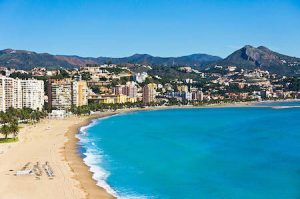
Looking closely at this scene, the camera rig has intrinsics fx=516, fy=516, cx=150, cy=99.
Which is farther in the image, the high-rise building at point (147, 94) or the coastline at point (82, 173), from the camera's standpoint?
the high-rise building at point (147, 94)

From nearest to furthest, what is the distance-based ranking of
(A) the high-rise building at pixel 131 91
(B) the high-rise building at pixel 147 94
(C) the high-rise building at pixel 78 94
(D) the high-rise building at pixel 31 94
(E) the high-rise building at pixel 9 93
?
(E) the high-rise building at pixel 9 93, (D) the high-rise building at pixel 31 94, (C) the high-rise building at pixel 78 94, (B) the high-rise building at pixel 147 94, (A) the high-rise building at pixel 131 91

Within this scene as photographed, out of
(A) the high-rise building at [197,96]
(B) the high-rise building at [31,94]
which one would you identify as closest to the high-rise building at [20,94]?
(B) the high-rise building at [31,94]

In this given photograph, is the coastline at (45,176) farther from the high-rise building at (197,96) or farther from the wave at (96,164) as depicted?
the high-rise building at (197,96)

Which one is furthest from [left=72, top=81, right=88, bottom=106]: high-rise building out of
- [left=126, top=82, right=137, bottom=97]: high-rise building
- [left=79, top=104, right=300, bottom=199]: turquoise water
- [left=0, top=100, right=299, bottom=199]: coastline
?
[left=0, top=100, right=299, bottom=199]: coastline

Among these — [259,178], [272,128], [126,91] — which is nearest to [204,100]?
[126,91]

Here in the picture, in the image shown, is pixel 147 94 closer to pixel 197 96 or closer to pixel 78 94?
pixel 197 96
